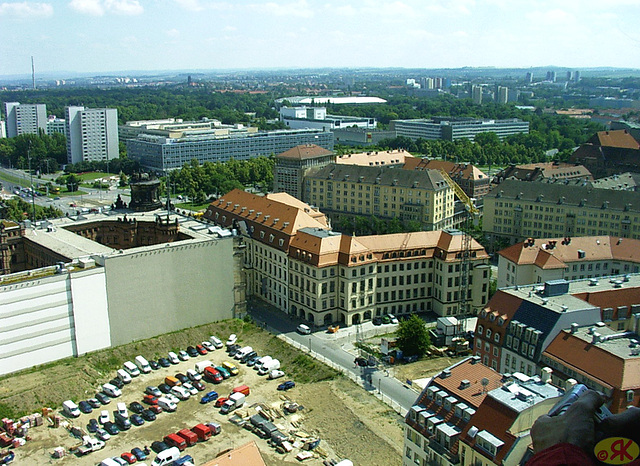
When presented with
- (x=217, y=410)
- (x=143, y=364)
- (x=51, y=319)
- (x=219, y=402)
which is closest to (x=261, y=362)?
(x=219, y=402)

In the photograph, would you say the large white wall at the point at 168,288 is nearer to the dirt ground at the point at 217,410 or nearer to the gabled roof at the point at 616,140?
the dirt ground at the point at 217,410

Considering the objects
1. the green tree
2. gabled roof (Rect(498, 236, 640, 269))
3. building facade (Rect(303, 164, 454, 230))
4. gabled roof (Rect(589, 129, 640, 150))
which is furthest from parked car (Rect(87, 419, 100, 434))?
gabled roof (Rect(589, 129, 640, 150))

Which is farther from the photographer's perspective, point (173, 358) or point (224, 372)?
point (173, 358)

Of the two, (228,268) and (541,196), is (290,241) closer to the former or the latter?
(228,268)

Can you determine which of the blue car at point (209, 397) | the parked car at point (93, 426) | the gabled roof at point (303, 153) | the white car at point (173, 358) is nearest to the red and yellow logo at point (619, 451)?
the parked car at point (93, 426)

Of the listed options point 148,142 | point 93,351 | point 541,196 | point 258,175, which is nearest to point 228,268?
point 93,351

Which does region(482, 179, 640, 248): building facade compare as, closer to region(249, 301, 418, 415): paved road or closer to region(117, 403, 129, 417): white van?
region(249, 301, 418, 415): paved road

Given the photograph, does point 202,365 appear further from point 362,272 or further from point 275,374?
point 362,272
